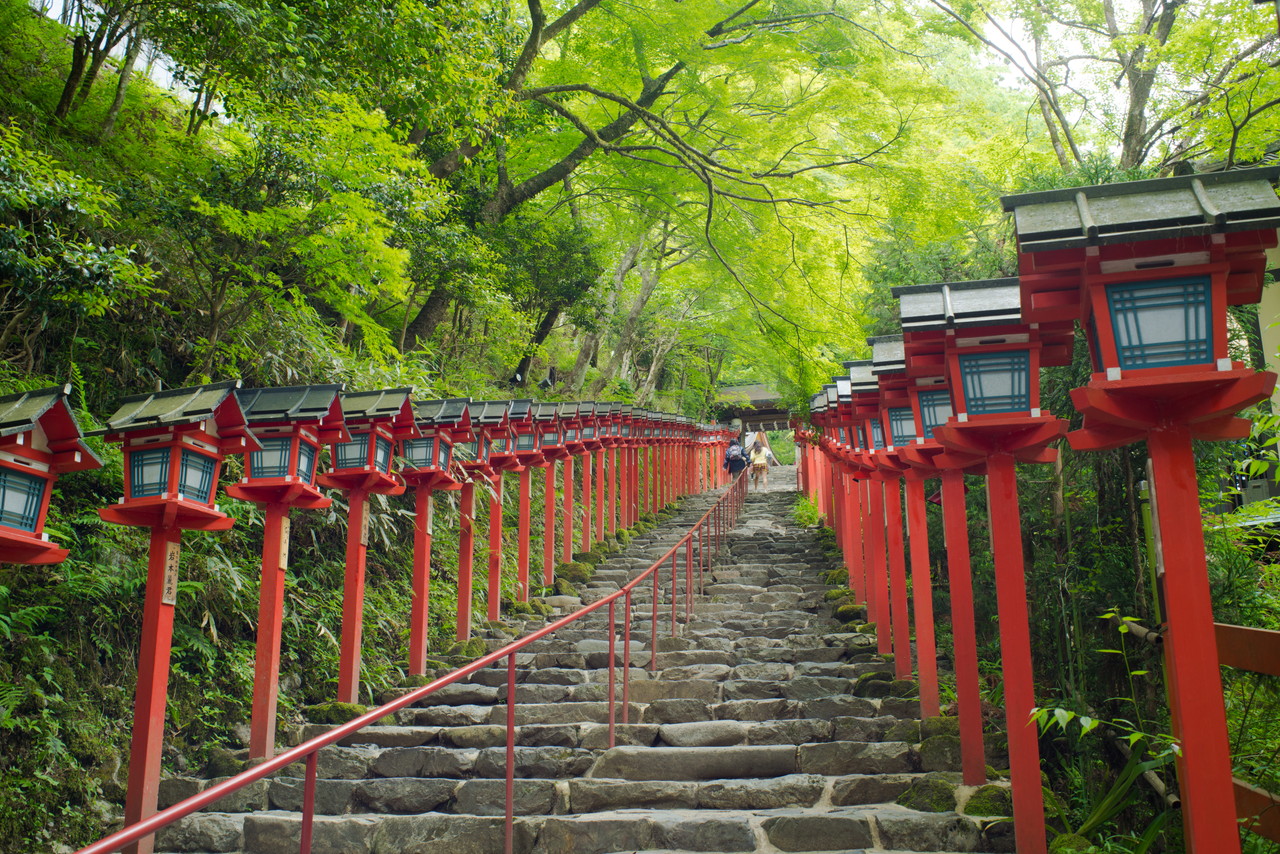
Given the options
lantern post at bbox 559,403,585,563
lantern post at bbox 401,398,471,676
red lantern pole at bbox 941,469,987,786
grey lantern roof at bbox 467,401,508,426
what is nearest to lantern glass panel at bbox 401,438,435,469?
lantern post at bbox 401,398,471,676

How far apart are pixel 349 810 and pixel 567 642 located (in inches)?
156

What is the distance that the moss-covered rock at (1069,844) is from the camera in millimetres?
4117

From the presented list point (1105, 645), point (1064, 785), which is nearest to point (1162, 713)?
point (1105, 645)

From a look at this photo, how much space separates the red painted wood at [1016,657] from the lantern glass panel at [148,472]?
4.54 m

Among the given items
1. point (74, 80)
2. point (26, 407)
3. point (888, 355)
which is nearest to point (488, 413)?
point (888, 355)

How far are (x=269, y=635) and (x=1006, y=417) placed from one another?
4.87 metres

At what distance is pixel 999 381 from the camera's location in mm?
4520

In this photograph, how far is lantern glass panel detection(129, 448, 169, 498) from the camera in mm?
4547

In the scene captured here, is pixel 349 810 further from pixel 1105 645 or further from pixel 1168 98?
pixel 1168 98

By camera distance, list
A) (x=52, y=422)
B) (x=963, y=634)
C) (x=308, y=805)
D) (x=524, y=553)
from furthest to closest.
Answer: (x=524, y=553) < (x=963, y=634) < (x=52, y=422) < (x=308, y=805)

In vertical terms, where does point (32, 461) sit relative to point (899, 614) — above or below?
above

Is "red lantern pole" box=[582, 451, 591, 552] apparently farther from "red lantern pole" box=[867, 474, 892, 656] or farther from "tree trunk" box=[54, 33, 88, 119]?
"tree trunk" box=[54, 33, 88, 119]

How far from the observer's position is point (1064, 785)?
5988mm

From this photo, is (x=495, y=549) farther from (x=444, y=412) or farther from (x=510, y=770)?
(x=510, y=770)
